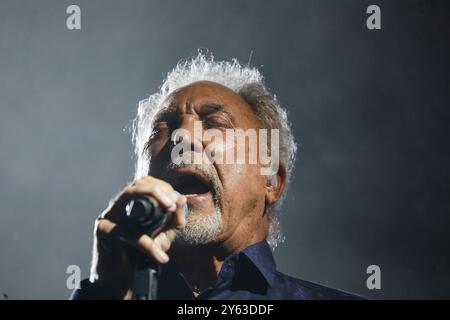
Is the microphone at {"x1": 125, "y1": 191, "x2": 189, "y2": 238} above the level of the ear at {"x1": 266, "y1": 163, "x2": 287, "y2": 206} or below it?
below

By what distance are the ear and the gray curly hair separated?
0.05 metres

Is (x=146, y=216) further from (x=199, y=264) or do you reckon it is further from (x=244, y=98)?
(x=244, y=98)

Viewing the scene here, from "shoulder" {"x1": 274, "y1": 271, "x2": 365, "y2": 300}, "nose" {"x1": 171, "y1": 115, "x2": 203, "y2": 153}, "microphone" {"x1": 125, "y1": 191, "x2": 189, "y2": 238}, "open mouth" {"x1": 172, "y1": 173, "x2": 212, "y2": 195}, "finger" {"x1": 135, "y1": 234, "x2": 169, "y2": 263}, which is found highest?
"nose" {"x1": 171, "y1": 115, "x2": 203, "y2": 153}

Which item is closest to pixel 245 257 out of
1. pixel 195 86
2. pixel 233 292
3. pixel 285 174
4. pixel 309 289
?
pixel 233 292

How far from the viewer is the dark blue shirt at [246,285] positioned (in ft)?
6.22

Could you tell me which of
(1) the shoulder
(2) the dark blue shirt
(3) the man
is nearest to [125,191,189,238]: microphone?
(3) the man

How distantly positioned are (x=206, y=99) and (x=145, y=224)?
1095 millimetres

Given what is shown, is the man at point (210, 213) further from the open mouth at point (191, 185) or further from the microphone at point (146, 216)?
the microphone at point (146, 216)

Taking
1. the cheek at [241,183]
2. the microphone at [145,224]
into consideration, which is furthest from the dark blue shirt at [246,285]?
the microphone at [145,224]

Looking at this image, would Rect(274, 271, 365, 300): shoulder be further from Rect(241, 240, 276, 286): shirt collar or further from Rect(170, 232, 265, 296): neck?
Rect(170, 232, 265, 296): neck

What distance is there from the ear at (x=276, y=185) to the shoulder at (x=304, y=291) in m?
0.38

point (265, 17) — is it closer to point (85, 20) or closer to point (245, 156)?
point (85, 20)

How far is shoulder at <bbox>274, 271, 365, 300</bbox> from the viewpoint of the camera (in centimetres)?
203

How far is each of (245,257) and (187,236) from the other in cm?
26
